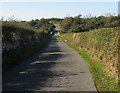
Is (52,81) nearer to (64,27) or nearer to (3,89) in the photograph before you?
(3,89)

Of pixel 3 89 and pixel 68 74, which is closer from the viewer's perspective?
pixel 3 89

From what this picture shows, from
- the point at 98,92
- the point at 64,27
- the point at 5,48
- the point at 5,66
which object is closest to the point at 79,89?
the point at 98,92

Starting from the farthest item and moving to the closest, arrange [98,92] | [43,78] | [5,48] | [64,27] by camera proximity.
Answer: [64,27], [5,48], [43,78], [98,92]

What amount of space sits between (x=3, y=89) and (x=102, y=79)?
178 inches

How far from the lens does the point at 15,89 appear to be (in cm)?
1041

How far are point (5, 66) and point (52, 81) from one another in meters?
4.32

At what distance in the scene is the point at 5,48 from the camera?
18.7 meters

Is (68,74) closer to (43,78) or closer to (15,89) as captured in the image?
(43,78)

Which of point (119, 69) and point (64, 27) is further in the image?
point (64, 27)

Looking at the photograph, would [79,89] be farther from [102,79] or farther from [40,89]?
[102,79]

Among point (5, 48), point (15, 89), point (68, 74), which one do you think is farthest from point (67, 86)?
point (5, 48)

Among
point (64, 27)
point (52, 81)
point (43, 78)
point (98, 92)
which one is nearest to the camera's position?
point (98, 92)

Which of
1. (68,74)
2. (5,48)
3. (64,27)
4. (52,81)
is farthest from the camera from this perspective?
(64,27)

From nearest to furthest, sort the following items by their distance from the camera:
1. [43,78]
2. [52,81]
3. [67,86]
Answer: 1. [67,86]
2. [52,81]
3. [43,78]
